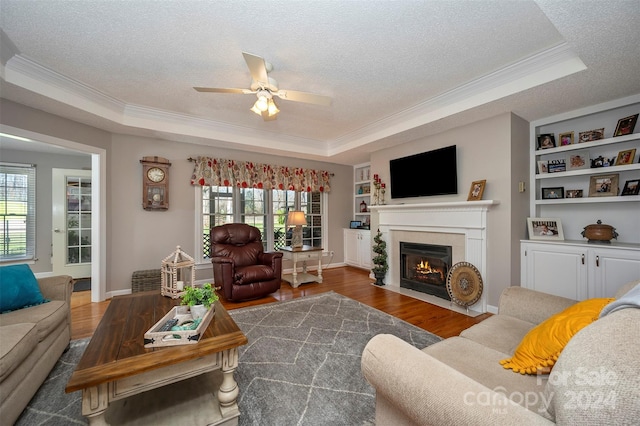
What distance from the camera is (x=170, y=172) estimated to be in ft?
13.8

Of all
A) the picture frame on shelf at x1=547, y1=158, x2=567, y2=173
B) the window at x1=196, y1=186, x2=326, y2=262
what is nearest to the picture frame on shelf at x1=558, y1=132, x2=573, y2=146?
the picture frame on shelf at x1=547, y1=158, x2=567, y2=173

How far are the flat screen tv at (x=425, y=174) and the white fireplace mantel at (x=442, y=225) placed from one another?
0.26m

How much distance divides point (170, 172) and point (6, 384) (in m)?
3.30

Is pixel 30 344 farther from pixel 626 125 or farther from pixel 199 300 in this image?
pixel 626 125

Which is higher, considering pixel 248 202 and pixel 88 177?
pixel 88 177

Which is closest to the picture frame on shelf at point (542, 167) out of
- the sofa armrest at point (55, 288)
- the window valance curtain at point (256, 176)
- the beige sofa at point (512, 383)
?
the beige sofa at point (512, 383)

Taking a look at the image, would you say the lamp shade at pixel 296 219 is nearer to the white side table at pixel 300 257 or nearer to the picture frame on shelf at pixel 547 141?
the white side table at pixel 300 257

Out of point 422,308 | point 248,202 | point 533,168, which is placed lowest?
point 422,308

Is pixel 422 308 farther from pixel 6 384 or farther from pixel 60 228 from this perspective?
pixel 60 228

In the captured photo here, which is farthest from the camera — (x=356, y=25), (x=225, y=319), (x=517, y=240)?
(x=517, y=240)

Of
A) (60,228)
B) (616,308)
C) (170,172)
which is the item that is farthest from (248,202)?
(616,308)

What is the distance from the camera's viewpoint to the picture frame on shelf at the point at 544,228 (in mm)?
3068

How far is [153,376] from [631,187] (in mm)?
4450

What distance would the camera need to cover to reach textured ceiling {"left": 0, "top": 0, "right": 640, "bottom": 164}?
6.03 feet
